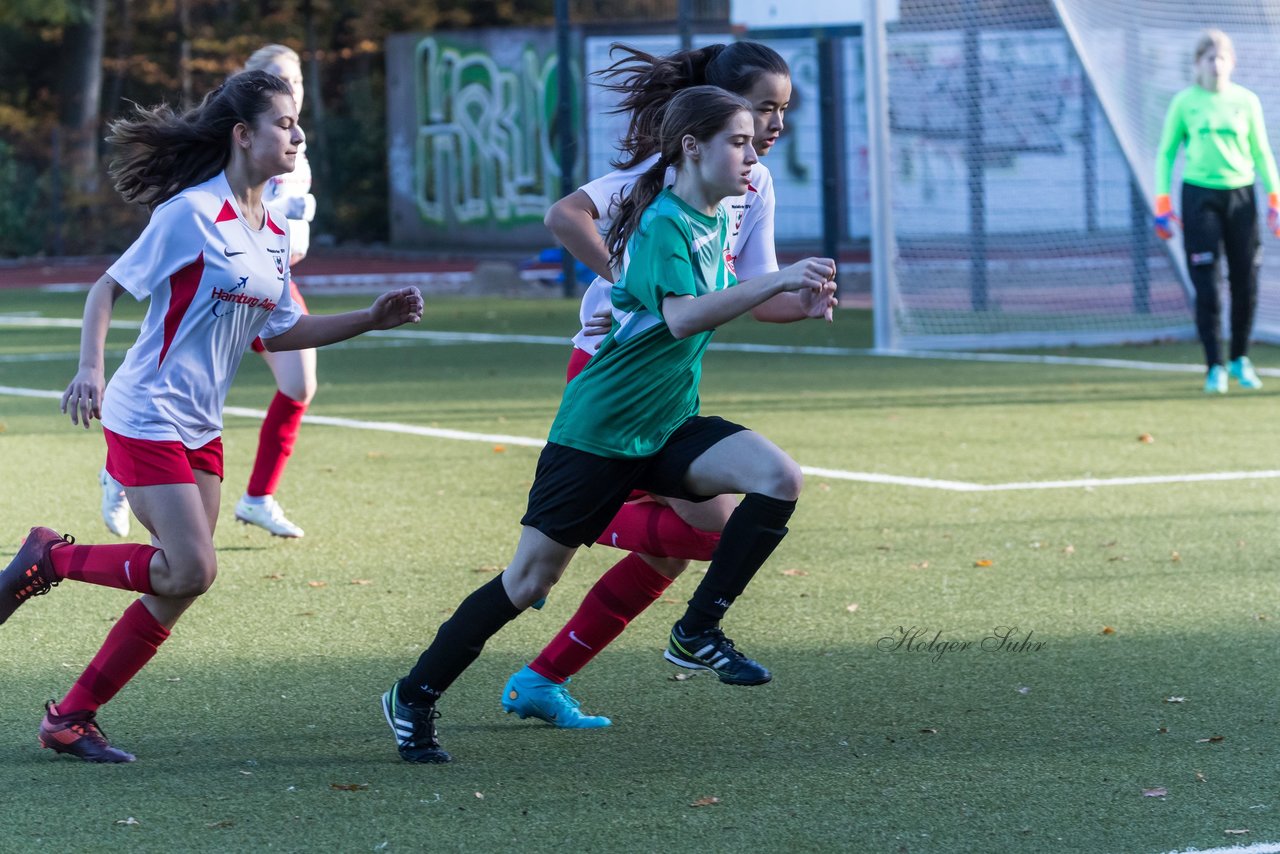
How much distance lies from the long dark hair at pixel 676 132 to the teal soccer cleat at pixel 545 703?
117 centimetres

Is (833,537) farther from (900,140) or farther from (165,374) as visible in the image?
(900,140)

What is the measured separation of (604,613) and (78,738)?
4.42 ft

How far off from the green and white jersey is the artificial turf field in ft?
2.66

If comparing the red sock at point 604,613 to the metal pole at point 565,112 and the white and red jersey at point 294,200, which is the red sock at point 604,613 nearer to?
the white and red jersey at point 294,200

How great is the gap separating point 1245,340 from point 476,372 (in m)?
Result: 5.56

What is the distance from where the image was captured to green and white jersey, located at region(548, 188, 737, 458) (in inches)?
168

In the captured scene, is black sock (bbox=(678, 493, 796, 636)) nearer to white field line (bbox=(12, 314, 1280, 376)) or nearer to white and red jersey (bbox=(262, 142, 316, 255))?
white and red jersey (bbox=(262, 142, 316, 255))

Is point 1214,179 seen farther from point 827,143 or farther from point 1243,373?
point 827,143

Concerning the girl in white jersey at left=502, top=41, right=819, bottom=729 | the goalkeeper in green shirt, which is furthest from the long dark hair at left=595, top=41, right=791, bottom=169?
the goalkeeper in green shirt

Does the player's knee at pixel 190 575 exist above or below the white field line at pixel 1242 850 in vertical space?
above

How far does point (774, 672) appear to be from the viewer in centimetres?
536

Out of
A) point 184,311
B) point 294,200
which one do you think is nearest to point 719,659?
point 184,311

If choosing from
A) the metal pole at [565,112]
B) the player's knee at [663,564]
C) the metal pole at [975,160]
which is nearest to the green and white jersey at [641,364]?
the player's knee at [663,564]

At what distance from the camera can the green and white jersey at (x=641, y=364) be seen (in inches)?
168
